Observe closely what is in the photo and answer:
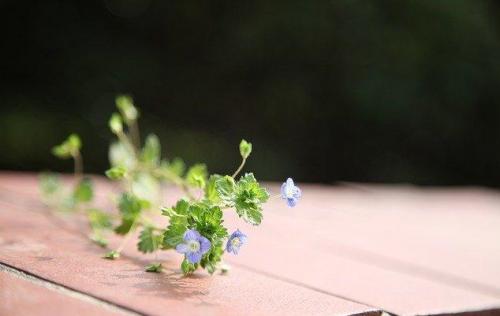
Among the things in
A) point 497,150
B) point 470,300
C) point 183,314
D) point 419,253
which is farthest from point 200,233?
point 497,150

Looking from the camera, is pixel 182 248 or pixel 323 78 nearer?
pixel 182 248

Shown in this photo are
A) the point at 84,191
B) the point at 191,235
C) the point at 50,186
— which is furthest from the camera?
the point at 50,186

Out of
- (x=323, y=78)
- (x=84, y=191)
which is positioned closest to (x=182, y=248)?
(x=84, y=191)

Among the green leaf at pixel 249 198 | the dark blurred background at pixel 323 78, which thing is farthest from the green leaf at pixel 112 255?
the dark blurred background at pixel 323 78

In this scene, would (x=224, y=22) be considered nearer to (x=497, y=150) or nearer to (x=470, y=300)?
(x=497, y=150)

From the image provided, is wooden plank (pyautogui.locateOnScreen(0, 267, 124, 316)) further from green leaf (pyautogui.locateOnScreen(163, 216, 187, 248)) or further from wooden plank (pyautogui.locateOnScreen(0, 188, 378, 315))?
green leaf (pyautogui.locateOnScreen(163, 216, 187, 248))

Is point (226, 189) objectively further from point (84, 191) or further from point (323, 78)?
point (323, 78)
